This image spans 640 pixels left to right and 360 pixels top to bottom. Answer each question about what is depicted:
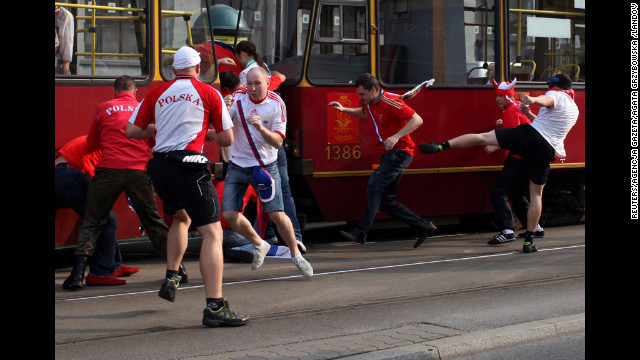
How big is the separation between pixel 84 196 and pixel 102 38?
1.52m

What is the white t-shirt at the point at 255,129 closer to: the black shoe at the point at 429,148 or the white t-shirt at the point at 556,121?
the black shoe at the point at 429,148

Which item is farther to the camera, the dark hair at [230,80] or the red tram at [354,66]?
the dark hair at [230,80]

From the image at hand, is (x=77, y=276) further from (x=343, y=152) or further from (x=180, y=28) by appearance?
(x=343, y=152)

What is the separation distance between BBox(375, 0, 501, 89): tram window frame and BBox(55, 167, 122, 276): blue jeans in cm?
352

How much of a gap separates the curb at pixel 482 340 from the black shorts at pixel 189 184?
1610 mm

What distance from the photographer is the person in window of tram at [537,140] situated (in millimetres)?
9633

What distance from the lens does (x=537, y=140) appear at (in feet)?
31.8

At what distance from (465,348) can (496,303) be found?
4.93 ft

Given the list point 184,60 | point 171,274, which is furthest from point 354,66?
point 171,274

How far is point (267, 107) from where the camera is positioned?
8.12m

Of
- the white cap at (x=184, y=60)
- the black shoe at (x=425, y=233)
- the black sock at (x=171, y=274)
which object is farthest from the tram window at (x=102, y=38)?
the black shoe at (x=425, y=233)

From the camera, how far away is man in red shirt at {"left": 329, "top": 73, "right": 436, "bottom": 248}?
962 centimetres
